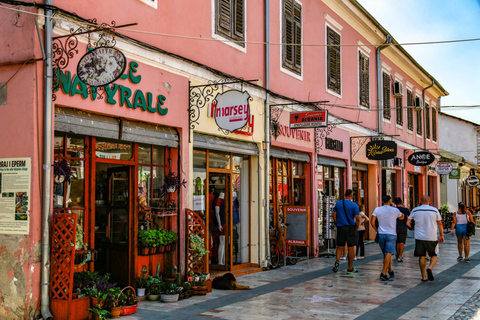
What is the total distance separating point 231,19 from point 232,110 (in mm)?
2478

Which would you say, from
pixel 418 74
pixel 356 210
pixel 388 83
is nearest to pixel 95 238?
pixel 356 210

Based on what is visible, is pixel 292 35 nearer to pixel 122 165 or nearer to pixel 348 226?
pixel 348 226

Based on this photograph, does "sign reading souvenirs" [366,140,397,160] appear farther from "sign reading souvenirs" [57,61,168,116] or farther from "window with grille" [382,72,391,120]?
"sign reading souvenirs" [57,61,168,116]

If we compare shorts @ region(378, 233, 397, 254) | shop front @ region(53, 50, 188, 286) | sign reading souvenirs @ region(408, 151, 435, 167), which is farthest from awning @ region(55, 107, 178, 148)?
sign reading souvenirs @ region(408, 151, 435, 167)

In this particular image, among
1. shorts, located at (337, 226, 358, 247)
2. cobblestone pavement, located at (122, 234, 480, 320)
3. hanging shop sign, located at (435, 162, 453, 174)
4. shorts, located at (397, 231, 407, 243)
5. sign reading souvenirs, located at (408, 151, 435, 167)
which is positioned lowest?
cobblestone pavement, located at (122, 234, 480, 320)

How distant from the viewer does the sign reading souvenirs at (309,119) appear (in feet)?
39.5

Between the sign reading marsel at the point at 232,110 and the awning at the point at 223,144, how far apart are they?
56cm

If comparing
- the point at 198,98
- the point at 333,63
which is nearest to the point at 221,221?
the point at 198,98

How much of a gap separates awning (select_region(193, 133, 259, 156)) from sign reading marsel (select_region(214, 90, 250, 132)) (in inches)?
22.0

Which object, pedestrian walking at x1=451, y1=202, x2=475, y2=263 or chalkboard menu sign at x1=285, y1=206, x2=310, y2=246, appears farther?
pedestrian walking at x1=451, y1=202, x2=475, y2=263

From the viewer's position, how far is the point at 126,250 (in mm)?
8336

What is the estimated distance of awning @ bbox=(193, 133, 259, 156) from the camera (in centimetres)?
980

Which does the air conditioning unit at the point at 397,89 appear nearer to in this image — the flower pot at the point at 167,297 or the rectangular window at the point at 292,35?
the rectangular window at the point at 292,35

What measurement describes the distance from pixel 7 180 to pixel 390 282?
23.9 ft
